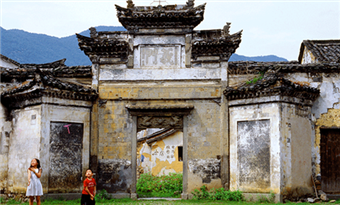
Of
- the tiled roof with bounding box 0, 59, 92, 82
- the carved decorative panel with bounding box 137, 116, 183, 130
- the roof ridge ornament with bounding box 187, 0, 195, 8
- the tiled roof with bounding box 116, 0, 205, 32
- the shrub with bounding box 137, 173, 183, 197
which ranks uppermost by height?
the roof ridge ornament with bounding box 187, 0, 195, 8

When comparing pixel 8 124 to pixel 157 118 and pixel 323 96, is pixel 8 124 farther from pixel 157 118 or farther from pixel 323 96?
pixel 323 96

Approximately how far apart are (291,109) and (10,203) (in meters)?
9.60

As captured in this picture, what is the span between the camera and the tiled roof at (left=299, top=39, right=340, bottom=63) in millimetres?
14727

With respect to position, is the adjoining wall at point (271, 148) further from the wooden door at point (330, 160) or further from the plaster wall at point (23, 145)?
the plaster wall at point (23, 145)

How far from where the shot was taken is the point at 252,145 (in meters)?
13.0

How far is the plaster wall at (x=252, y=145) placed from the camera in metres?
12.5

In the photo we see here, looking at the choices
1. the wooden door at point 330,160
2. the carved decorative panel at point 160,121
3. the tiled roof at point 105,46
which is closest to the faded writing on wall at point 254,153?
the carved decorative panel at point 160,121

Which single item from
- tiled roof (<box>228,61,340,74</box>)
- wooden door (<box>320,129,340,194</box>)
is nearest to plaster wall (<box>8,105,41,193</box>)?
tiled roof (<box>228,61,340,74</box>)

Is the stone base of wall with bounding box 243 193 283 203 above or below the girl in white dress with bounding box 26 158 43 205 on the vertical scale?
below

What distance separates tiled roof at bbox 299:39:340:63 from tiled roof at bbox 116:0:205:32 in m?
4.84

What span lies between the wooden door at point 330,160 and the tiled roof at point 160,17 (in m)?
6.15

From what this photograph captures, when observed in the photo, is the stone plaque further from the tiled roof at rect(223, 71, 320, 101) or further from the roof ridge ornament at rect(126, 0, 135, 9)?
the tiled roof at rect(223, 71, 320, 101)

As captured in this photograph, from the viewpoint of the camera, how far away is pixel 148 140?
2138 centimetres

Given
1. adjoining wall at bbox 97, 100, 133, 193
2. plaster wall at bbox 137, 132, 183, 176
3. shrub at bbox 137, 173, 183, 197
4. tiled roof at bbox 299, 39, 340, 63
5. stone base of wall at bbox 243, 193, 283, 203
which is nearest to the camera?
stone base of wall at bbox 243, 193, 283, 203
